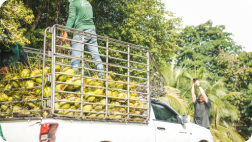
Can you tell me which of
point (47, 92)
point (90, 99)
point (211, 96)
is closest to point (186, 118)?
point (90, 99)

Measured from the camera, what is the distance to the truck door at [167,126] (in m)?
4.48

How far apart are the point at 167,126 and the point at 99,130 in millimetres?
1696

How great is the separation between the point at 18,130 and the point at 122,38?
985cm

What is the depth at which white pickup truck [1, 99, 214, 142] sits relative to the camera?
312 centimetres

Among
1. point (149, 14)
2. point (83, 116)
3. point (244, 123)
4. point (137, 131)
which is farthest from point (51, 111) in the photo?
point (244, 123)

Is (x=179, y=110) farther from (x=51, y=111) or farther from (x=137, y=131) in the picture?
(x=51, y=111)

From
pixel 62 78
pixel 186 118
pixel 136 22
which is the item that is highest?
pixel 136 22

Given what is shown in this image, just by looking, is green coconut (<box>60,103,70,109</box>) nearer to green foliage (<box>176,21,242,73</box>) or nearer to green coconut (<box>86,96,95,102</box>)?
green coconut (<box>86,96,95,102</box>)

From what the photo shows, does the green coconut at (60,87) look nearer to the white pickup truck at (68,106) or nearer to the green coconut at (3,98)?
the white pickup truck at (68,106)

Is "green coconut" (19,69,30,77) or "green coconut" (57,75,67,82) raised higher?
"green coconut" (19,69,30,77)

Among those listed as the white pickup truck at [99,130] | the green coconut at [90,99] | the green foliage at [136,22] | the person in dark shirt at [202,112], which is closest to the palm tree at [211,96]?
the green foliage at [136,22]

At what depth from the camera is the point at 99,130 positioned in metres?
3.45

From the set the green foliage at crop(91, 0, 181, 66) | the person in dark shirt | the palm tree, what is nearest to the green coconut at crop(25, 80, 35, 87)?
the person in dark shirt

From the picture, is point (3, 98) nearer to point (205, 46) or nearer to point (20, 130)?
point (20, 130)
